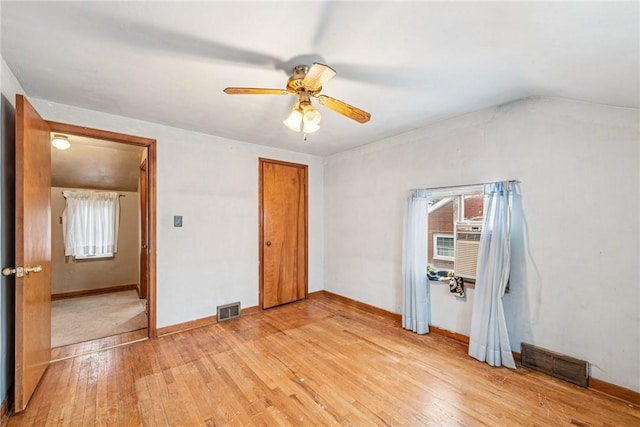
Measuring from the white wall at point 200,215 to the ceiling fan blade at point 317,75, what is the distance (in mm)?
2082

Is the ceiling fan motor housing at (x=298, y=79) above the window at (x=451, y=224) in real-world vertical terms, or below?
above

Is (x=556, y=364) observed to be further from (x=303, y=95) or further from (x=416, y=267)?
(x=303, y=95)

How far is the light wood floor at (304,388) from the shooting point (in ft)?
5.63

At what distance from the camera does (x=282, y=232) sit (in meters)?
3.99

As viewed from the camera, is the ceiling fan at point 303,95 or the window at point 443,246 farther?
the window at point 443,246

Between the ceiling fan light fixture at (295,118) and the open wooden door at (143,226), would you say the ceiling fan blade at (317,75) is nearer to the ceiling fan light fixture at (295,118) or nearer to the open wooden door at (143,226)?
the ceiling fan light fixture at (295,118)

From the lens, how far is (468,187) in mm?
2697

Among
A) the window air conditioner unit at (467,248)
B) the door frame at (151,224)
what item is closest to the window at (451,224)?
the window air conditioner unit at (467,248)

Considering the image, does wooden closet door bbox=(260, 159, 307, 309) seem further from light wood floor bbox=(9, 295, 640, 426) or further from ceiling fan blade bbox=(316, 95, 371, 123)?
ceiling fan blade bbox=(316, 95, 371, 123)

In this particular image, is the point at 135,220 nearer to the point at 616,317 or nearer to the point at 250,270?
the point at 250,270

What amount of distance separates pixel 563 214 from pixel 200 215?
361 centimetres

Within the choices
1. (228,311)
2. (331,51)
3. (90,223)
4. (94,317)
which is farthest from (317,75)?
(90,223)

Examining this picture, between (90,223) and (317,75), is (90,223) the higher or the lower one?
the lower one

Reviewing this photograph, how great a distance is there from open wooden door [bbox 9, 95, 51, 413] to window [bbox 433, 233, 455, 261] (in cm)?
357
